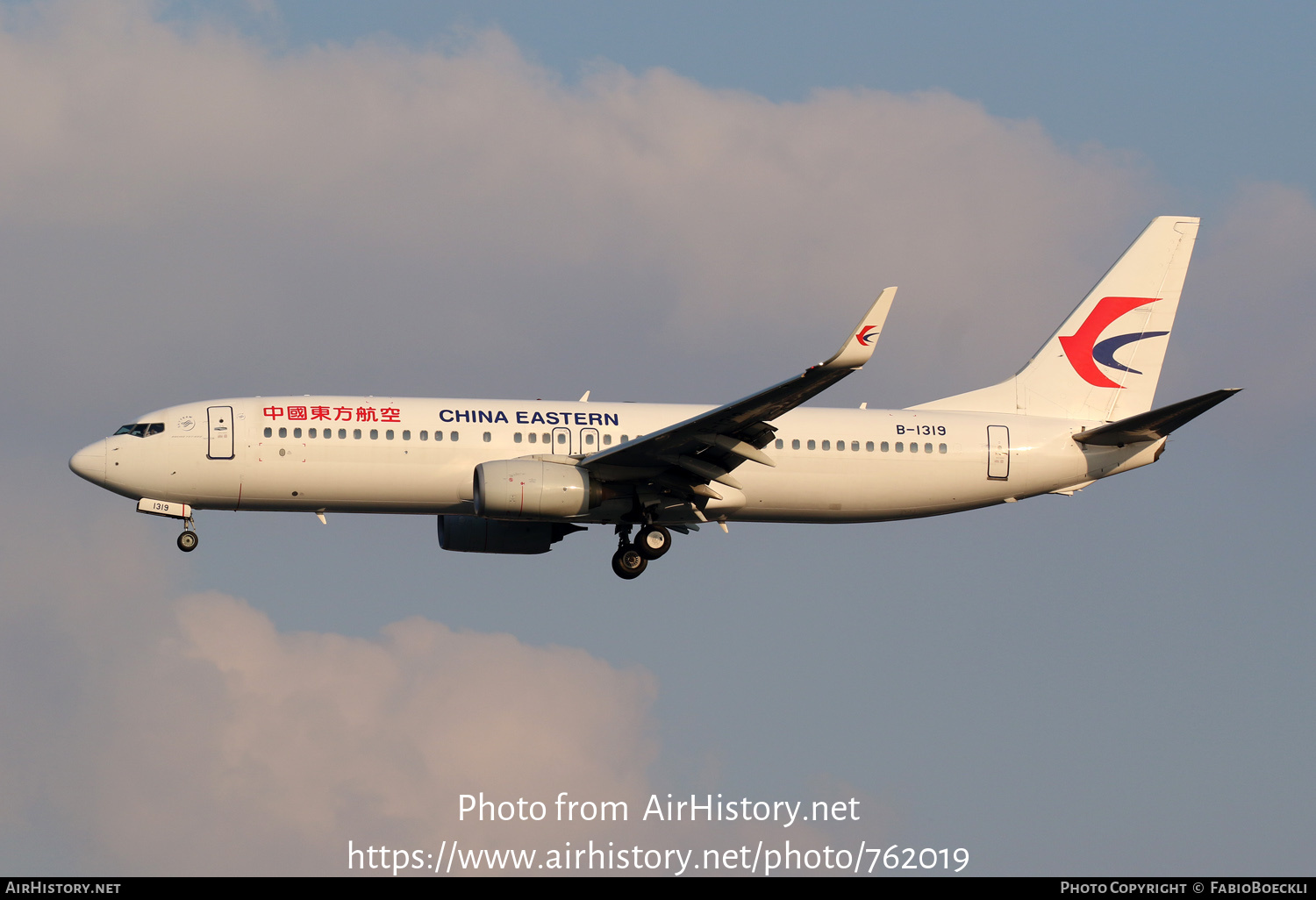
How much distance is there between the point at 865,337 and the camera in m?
34.9

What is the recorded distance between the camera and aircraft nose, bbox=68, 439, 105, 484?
4238 cm

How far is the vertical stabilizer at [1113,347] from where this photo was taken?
47625mm

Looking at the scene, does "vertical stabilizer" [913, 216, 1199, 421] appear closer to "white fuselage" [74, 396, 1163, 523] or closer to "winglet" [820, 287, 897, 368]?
"white fuselage" [74, 396, 1163, 523]

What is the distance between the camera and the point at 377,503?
1661 inches

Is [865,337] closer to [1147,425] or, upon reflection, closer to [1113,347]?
[1147,425]

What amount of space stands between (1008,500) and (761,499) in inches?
295

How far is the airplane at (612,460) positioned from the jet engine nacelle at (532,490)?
44mm

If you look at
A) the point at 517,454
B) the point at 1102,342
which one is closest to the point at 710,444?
the point at 517,454

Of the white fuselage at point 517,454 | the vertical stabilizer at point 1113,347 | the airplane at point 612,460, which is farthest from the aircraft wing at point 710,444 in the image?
the vertical stabilizer at point 1113,347

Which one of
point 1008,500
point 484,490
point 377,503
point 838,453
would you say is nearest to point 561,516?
point 484,490

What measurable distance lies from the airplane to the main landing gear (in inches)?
1.8

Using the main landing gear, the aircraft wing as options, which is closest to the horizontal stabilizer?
the aircraft wing

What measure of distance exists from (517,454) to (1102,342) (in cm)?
1835

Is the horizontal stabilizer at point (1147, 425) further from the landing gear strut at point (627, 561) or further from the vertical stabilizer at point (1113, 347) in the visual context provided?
the landing gear strut at point (627, 561)
